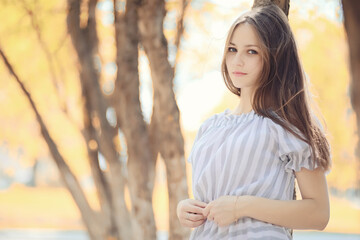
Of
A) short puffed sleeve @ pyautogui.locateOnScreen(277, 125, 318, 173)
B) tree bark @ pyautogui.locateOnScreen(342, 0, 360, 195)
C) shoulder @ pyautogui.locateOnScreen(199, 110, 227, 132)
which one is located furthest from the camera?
tree bark @ pyautogui.locateOnScreen(342, 0, 360, 195)

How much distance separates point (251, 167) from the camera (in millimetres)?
1130

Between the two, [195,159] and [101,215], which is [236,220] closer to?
[195,159]

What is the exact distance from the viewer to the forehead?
1.18m

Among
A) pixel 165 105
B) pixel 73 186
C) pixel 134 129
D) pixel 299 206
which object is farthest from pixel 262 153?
pixel 73 186

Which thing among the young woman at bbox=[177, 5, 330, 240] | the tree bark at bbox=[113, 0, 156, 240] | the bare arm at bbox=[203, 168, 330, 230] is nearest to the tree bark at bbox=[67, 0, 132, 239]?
the tree bark at bbox=[113, 0, 156, 240]

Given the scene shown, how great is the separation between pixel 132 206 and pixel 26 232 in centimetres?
919

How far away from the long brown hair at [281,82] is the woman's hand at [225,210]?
0.66ft

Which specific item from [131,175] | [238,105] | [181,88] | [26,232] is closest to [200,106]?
[181,88]

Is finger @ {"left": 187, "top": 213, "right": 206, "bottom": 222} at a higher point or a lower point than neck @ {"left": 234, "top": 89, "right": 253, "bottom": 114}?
lower

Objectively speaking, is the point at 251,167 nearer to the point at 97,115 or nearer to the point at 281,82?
the point at 281,82

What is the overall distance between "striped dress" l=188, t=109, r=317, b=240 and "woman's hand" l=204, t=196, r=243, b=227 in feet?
0.09

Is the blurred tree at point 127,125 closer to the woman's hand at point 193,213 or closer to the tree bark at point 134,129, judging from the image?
the tree bark at point 134,129

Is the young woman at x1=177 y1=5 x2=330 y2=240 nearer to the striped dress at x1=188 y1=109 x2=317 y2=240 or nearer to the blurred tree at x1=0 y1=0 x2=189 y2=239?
the striped dress at x1=188 y1=109 x2=317 y2=240

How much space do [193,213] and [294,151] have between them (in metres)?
0.28
